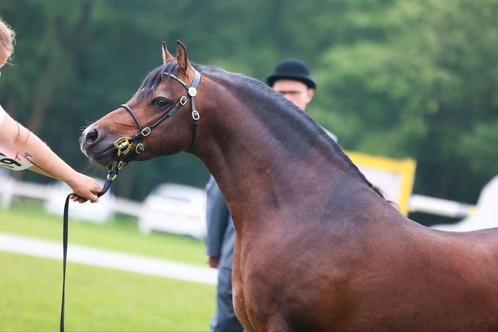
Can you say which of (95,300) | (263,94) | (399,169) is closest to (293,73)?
(263,94)

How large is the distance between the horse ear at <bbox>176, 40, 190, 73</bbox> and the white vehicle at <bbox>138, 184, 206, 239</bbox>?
24370 millimetres

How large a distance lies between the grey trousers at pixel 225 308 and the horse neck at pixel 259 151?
1.72 meters

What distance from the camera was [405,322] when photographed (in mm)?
4230

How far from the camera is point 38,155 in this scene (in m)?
4.45

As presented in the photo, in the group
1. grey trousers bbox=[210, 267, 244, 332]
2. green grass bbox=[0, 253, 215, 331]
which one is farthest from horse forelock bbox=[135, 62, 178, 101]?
green grass bbox=[0, 253, 215, 331]

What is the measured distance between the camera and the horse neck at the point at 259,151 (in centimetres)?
459

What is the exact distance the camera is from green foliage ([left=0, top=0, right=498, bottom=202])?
1208 inches

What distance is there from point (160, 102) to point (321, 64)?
34.0 metres

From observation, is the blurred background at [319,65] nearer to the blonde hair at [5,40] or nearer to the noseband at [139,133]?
the noseband at [139,133]

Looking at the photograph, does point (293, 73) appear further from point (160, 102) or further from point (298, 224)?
point (298, 224)

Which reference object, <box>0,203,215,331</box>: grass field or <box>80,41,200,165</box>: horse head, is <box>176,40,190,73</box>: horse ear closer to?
<box>80,41,200,165</box>: horse head

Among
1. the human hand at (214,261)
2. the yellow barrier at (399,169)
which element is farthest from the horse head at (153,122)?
the yellow barrier at (399,169)

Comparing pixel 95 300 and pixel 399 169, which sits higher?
pixel 399 169

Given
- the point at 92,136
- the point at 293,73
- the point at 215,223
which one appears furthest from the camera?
the point at 293,73
